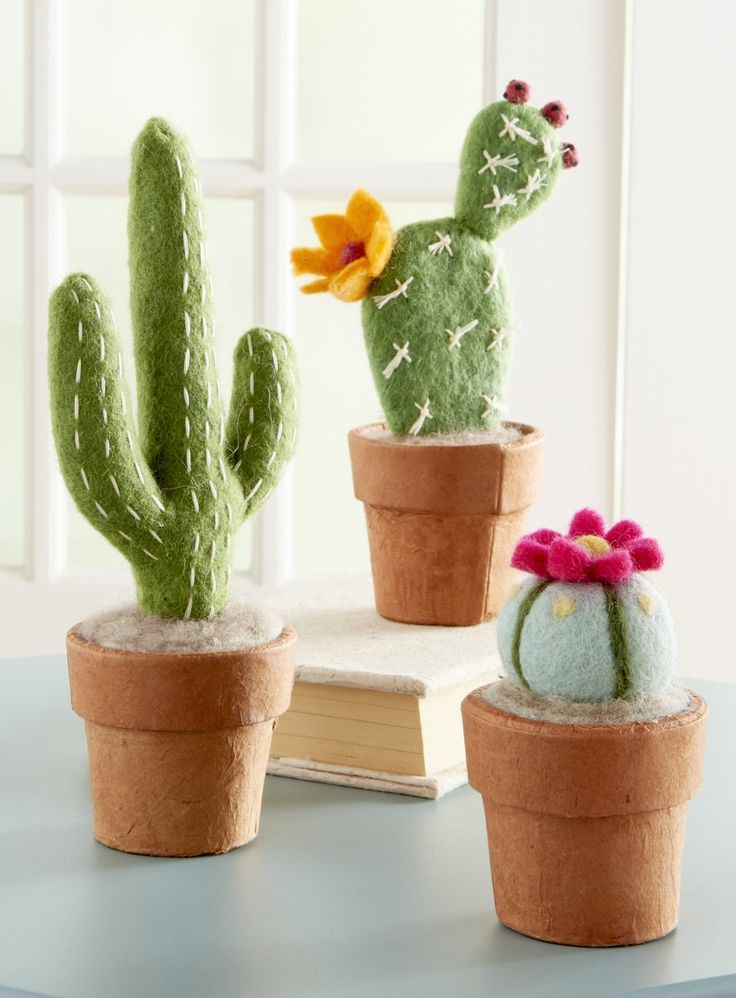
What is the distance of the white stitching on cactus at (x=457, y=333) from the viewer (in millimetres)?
900

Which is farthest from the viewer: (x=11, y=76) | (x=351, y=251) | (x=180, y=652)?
(x=11, y=76)

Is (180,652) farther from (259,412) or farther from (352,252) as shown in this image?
(352,252)

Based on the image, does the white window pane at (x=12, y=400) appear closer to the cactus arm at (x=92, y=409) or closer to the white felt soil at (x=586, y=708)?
the cactus arm at (x=92, y=409)

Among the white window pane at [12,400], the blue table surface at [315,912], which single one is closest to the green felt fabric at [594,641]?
the blue table surface at [315,912]

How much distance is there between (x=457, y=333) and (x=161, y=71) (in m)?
0.89

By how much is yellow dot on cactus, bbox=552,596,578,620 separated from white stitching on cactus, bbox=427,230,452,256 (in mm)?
354

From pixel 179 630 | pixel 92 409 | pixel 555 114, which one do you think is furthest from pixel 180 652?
pixel 555 114

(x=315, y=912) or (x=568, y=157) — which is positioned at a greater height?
(x=568, y=157)

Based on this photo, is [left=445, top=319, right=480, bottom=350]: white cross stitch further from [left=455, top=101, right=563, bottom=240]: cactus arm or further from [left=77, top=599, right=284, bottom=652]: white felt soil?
[left=77, top=599, right=284, bottom=652]: white felt soil

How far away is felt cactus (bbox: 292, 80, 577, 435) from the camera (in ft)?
2.91

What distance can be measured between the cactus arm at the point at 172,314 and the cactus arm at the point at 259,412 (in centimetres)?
3

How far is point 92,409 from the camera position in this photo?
25.9 inches

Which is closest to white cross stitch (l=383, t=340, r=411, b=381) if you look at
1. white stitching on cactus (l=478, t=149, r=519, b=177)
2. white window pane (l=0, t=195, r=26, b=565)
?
white stitching on cactus (l=478, t=149, r=519, b=177)

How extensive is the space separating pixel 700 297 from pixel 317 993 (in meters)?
1.19
